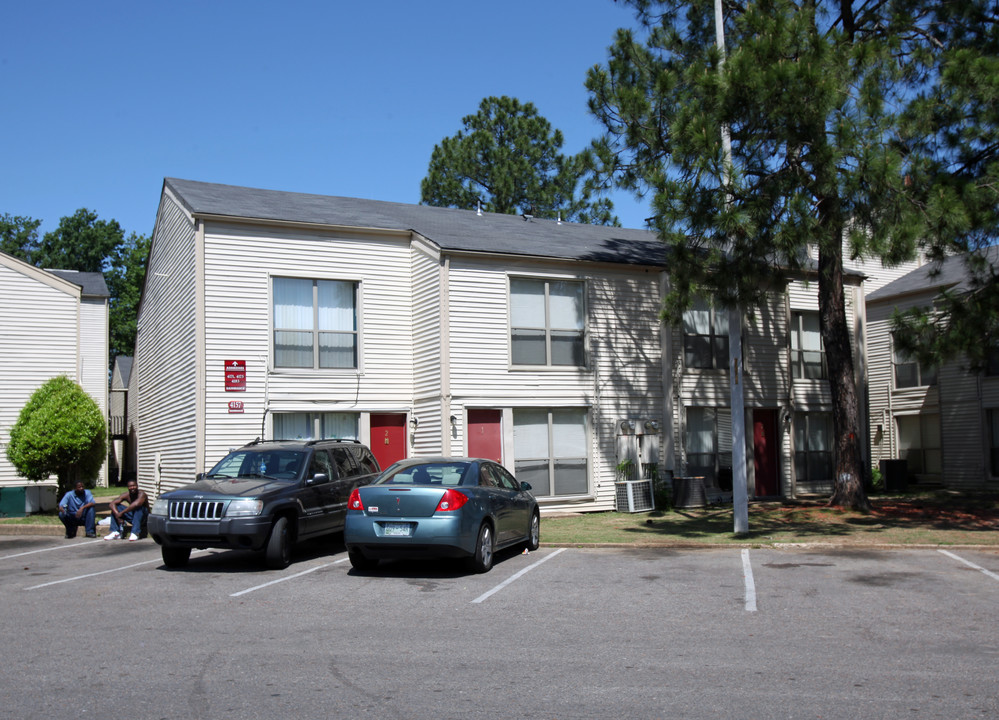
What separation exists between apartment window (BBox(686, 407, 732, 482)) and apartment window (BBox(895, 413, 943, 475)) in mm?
10529

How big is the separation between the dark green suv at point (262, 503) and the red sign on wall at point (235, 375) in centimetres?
458

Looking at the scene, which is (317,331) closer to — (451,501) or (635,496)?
(635,496)

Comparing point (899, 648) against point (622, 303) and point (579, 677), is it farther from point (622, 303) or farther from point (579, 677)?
point (622, 303)

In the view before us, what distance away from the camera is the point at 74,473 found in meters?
22.5

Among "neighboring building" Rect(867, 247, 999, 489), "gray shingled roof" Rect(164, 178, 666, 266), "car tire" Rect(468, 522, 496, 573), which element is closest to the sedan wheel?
"car tire" Rect(468, 522, 496, 573)

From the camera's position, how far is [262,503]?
12.4m

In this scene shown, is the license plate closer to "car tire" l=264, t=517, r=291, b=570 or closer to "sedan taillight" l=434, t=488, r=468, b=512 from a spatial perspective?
"sedan taillight" l=434, t=488, r=468, b=512

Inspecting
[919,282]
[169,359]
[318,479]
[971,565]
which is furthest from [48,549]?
[919,282]

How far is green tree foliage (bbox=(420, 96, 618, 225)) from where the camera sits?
48469mm

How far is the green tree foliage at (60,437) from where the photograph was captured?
21.4 meters

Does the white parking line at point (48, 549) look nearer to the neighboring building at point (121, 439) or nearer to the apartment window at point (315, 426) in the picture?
the apartment window at point (315, 426)

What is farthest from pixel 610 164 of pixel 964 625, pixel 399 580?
pixel 964 625

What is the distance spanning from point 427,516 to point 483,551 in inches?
40.3

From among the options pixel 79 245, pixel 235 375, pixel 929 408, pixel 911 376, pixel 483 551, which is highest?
pixel 79 245
